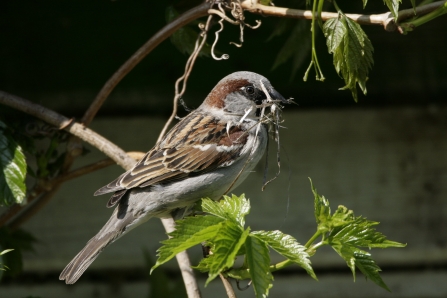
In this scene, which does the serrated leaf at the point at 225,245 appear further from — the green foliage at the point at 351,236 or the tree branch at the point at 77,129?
the tree branch at the point at 77,129

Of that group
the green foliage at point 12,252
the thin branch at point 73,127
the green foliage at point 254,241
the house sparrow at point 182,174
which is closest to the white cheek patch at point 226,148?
the house sparrow at point 182,174

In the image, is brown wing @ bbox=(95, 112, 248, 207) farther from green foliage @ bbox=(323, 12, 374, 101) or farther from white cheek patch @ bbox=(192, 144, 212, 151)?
green foliage @ bbox=(323, 12, 374, 101)

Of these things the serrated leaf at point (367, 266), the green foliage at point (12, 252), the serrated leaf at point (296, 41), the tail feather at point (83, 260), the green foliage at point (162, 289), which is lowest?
the green foliage at point (162, 289)

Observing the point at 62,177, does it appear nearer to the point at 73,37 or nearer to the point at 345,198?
the point at 73,37

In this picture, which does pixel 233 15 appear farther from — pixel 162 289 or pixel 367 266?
pixel 162 289

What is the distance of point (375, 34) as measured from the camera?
7.96 ft

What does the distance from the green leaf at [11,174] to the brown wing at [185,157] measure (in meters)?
0.23

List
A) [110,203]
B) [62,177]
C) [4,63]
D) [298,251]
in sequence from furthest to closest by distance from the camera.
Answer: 1. [4,63]
2. [62,177]
3. [110,203]
4. [298,251]

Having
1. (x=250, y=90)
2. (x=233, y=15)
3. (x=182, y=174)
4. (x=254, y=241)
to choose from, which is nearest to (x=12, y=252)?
(x=182, y=174)

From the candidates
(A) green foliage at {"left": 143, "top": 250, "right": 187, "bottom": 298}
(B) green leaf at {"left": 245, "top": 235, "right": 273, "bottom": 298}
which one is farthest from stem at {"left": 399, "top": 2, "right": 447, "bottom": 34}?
(A) green foliage at {"left": 143, "top": 250, "right": 187, "bottom": 298}

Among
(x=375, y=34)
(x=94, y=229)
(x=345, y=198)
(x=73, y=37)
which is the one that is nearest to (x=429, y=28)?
(x=375, y=34)

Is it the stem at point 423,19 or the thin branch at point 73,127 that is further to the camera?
the thin branch at point 73,127

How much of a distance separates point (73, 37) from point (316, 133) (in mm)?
1049

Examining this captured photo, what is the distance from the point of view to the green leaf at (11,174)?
1.66 m
